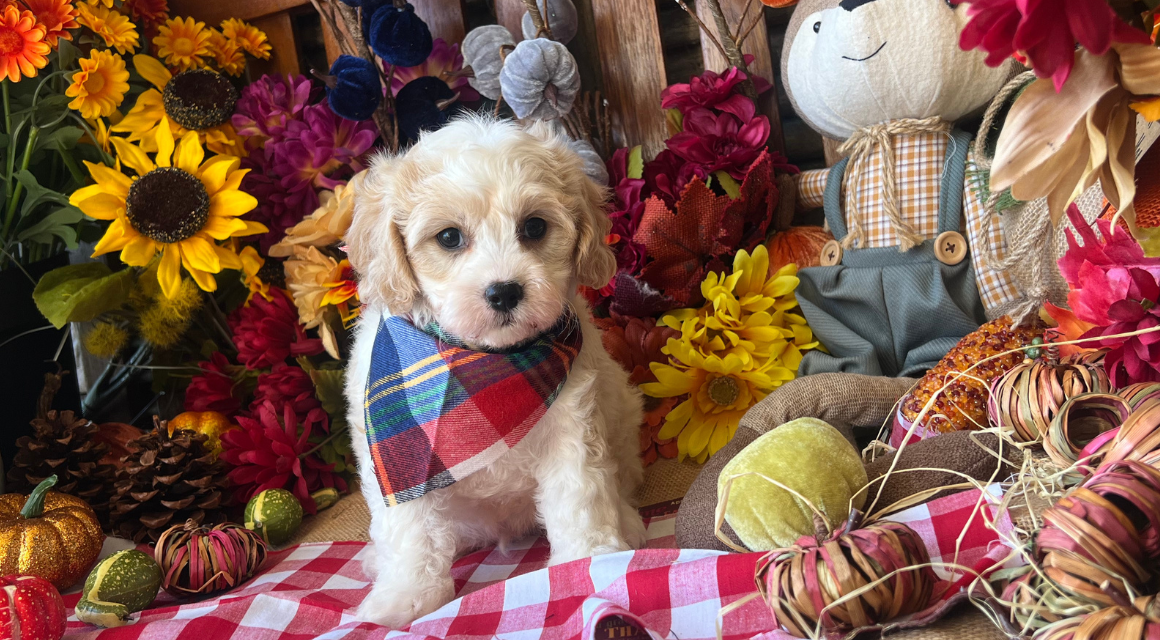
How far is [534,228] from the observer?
1546mm

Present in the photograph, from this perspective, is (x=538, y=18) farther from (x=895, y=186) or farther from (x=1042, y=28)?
(x=1042, y=28)

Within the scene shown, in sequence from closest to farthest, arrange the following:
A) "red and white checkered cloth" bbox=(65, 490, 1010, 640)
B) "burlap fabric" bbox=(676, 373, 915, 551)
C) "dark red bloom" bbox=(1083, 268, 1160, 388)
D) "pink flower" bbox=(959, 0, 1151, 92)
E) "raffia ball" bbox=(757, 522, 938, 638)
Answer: "pink flower" bbox=(959, 0, 1151, 92) → "raffia ball" bbox=(757, 522, 938, 638) → "dark red bloom" bbox=(1083, 268, 1160, 388) → "red and white checkered cloth" bbox=(65, 490, 1010, 640) → "burlap fabric" bbox=(676, 373, 915, 551)

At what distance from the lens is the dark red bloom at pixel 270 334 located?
2158 millimetres

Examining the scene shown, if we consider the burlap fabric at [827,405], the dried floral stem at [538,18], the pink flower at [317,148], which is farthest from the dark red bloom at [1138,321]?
the pink flower at [317,148]

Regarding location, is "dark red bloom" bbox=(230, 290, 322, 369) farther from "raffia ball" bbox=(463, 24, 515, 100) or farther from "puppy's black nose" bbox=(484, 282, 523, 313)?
"puppy's black nose" bbox=(484, 282, 523, 313)

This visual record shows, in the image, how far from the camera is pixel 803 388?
1.66m

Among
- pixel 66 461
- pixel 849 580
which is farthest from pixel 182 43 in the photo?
pixel 849 580

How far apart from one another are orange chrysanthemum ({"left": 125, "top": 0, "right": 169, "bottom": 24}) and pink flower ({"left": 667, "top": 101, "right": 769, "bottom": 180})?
1.56 m

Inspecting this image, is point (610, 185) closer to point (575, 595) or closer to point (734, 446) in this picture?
point (734, 446)

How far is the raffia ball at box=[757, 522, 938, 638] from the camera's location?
0.81 meters

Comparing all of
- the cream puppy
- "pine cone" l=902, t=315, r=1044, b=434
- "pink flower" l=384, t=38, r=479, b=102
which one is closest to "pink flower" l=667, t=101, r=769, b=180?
the cream puppy

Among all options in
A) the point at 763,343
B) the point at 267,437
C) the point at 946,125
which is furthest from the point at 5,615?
the point at 946,125

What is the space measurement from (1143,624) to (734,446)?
40.3 inches

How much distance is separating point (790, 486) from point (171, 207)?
5.21ft
